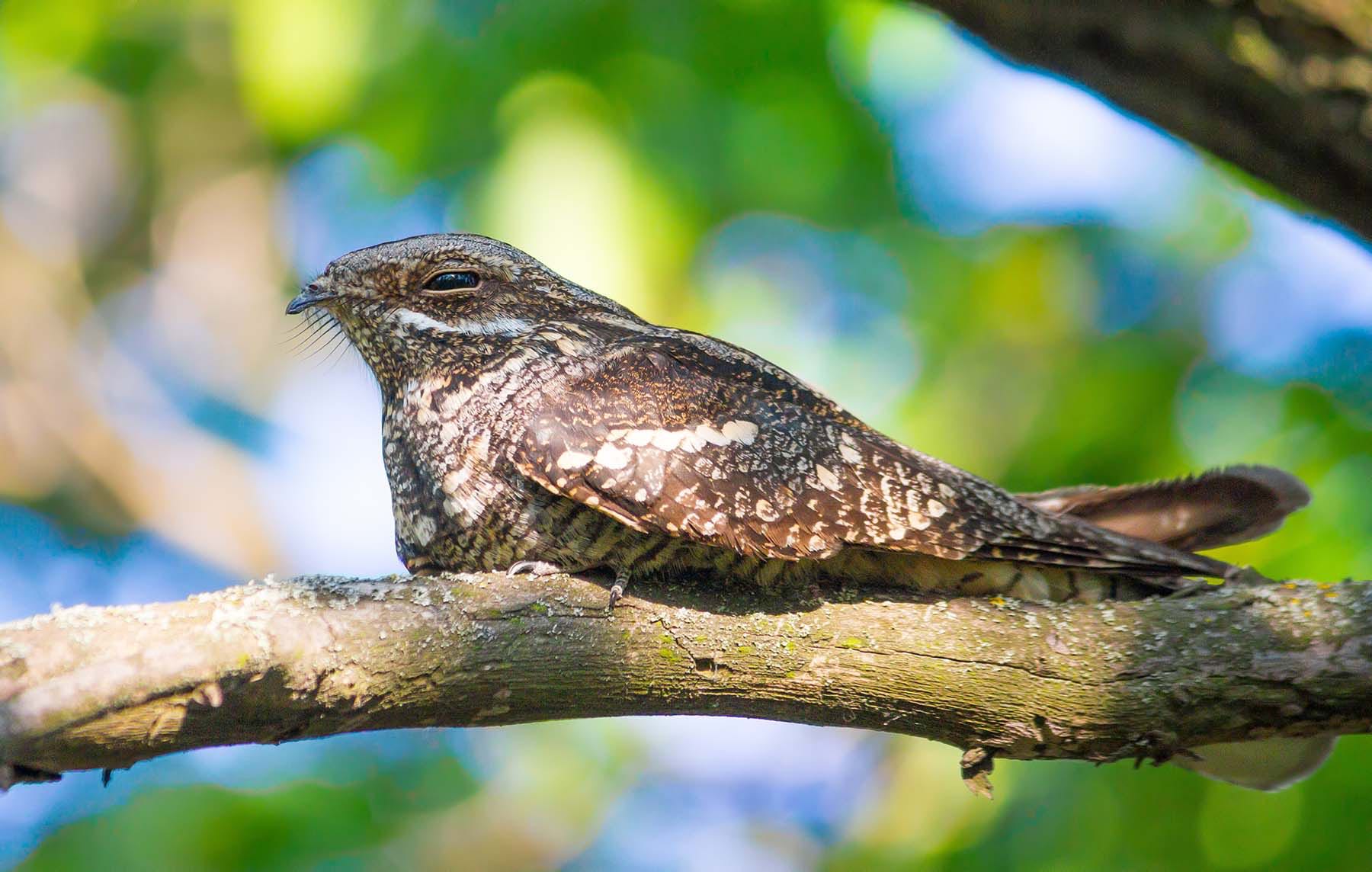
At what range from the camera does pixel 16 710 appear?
1.65 metres

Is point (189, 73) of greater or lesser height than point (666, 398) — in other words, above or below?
above

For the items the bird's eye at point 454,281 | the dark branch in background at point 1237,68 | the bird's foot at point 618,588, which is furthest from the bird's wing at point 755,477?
the dark branch in background at point 1237,68

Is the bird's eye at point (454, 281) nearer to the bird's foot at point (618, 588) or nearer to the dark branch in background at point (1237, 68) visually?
the bird's foot at point (618, 588)

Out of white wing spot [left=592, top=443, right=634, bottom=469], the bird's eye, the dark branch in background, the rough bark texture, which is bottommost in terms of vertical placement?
the rough bark texture

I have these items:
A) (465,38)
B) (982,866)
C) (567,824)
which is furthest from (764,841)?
(465,38)

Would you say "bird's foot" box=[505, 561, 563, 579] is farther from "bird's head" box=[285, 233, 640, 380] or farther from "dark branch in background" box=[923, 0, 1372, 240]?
"dark branch in background" box=[923, 0, 1372, 240]

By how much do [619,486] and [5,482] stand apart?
17.4 feet

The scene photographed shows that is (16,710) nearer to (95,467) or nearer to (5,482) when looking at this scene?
(95,467)

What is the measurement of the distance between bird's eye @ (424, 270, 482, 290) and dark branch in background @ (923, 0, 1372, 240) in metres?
1.53

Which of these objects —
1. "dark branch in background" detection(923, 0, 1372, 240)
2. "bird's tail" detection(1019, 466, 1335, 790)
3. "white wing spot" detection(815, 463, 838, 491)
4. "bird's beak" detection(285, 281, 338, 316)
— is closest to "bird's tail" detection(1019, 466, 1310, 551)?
"bird's tail" detection(1019, 466, 1335, 790)

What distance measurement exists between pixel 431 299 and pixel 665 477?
983 mm

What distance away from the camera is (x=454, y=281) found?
122 inches

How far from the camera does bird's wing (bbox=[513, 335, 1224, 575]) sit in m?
2.52

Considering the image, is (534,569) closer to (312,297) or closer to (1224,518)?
(312,297)
